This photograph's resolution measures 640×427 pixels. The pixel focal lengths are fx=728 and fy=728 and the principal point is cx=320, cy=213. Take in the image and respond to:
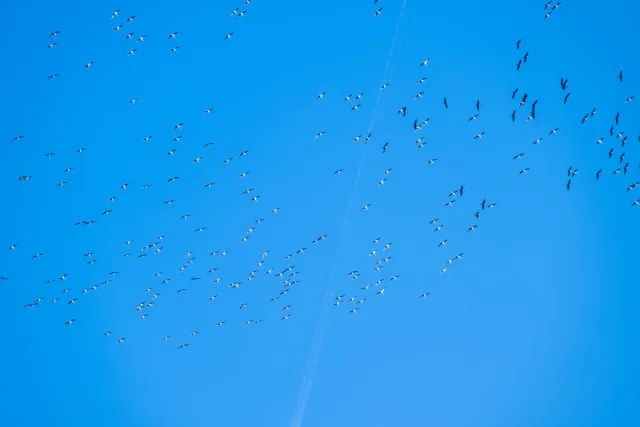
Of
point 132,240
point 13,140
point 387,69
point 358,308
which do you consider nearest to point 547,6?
point 387,69

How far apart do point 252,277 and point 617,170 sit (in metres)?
18.6

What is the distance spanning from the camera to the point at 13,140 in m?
34.7

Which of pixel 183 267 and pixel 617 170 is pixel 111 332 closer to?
pixel 183 267

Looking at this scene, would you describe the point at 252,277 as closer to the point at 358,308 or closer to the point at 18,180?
the point at 358,308

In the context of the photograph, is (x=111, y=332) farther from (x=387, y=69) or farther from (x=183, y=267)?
(x=387, y=69)

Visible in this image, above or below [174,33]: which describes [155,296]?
below

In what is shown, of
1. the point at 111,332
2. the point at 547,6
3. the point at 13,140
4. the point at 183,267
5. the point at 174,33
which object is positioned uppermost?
the point at 547,6

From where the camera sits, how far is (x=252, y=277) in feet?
117

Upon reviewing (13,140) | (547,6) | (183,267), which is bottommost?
(183,267)

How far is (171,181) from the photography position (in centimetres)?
3553

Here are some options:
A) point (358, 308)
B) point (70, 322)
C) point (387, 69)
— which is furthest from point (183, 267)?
point (387, 69)

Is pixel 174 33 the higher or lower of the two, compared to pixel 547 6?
lower

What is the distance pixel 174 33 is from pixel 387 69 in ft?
33.6

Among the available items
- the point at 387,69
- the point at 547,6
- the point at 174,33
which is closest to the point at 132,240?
the point at 174,33
